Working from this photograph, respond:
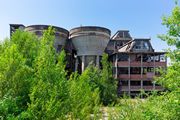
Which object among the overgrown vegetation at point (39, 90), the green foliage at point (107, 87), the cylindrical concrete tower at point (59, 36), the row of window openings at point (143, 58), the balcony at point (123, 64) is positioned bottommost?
the green foliage at point (107, 87)

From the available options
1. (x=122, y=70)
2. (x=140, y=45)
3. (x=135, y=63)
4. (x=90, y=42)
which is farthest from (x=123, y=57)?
(x=90, y=42)

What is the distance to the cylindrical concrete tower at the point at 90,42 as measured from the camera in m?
64.8

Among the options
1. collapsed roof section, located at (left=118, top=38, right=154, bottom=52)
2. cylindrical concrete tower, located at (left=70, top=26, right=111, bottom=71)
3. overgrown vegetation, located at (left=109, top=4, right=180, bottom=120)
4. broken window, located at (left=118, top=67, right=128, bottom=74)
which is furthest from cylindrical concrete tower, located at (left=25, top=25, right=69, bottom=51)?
overgrown vegetation, located at (left=109, top=4, right=180, bottom=120)

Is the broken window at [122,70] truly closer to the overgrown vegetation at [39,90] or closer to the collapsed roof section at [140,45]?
the collapsed roof section at [140,45]

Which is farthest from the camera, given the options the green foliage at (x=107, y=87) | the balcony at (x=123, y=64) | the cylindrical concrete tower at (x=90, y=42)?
the cylindrical concrete tower at (x=90, y=42)

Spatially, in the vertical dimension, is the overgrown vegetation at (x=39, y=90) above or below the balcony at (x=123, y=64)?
below

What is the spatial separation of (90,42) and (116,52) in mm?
6479

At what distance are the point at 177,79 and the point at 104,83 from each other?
36.5 m

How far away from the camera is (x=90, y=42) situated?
212ft

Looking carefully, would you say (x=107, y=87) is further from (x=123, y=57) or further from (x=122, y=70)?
(x=123, y=57)

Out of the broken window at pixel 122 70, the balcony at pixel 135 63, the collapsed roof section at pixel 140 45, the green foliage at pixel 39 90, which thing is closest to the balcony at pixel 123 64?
the broken window at pixel 122 70

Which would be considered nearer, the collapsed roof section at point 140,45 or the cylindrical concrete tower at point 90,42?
the collapsed roof section at point 140,45

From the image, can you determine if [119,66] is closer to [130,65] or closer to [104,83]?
[130,65]

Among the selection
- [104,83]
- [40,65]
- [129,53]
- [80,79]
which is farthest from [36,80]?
[129,53]
